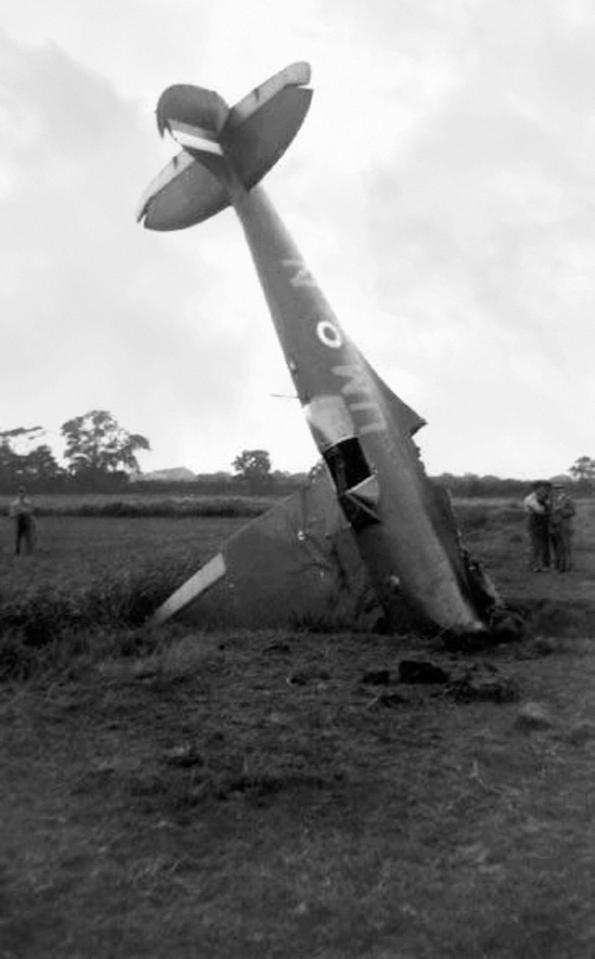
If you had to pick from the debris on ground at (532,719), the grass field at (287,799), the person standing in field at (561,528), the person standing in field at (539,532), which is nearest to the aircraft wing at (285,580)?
the grass field at (287,799)

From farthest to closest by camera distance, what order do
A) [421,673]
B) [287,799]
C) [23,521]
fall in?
[23,521] < [421,673] < [287,799]

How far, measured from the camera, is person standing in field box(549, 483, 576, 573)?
53.4ft

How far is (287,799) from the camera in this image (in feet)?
16.5

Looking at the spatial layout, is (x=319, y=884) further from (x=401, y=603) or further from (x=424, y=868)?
(x=401, y=603)

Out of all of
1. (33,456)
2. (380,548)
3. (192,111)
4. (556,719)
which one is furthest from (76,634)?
(33,456)

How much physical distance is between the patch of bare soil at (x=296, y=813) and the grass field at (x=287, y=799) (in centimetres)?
1

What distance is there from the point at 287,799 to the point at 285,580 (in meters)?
5.14

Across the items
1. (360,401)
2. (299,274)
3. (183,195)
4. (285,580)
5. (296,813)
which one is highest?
(183,195)

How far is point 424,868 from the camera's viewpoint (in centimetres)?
425

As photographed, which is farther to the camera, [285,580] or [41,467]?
[41,467]

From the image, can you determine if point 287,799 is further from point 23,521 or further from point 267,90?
point 23,521

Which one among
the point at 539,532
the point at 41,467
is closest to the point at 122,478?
the point at 41,467

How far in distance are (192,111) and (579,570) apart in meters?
8.88

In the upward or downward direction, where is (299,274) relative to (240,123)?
downward
